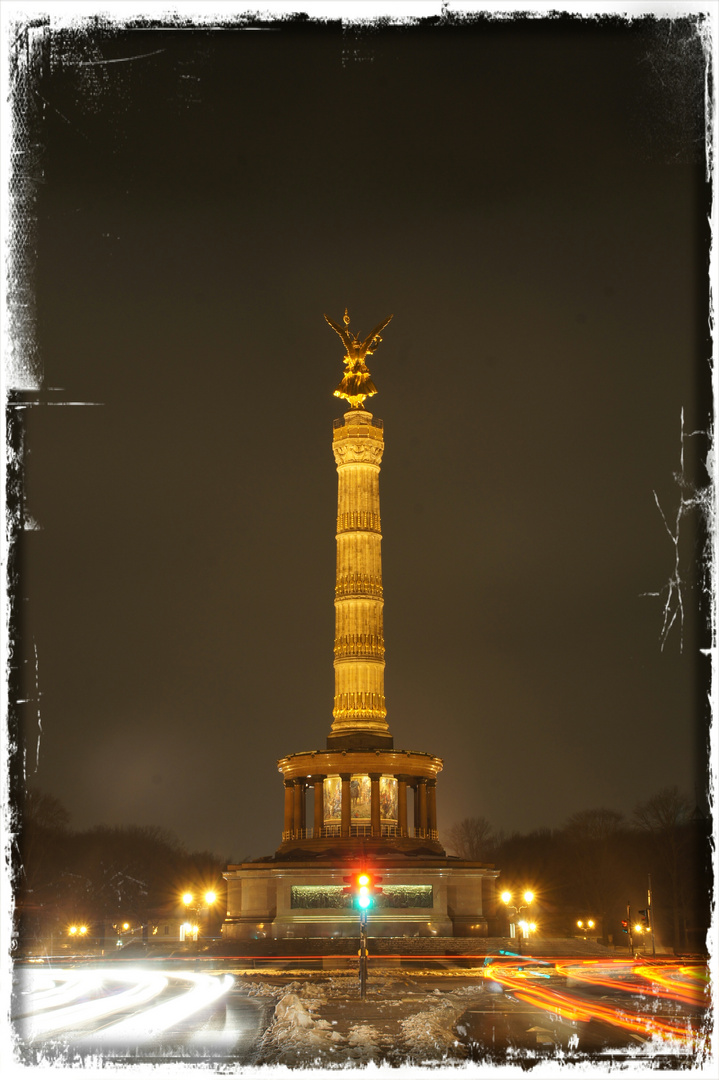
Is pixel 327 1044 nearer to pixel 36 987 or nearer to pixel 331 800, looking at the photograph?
pixel 36 987

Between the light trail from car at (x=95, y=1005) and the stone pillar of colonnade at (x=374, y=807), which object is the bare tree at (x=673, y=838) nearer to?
the stone pillar of colonnade at (x=374, y=807)

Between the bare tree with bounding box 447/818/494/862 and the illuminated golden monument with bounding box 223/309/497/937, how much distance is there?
1700 inches

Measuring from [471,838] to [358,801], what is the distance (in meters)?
47.2

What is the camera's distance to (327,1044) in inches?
486

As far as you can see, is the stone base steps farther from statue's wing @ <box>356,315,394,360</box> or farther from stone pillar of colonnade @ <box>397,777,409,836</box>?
statue's wing @ <box>356,315,394,360</box>

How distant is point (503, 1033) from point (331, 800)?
32.3m

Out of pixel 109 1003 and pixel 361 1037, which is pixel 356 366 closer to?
pixel 109 1003

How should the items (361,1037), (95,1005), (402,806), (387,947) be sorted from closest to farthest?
(361,1037) → (95,1005) → (387,947) → (402,806)

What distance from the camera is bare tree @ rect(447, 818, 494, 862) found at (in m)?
87.2

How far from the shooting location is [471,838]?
8862 centimetres

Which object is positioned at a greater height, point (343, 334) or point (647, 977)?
point (343, 334)

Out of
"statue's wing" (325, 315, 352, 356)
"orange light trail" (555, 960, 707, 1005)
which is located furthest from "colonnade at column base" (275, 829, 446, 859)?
"statue's wing" (325, 315, 352, 356)

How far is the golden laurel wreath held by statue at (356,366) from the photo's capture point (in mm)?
51531

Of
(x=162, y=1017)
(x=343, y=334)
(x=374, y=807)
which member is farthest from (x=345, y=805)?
(x=162, y=1017)
